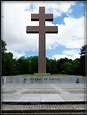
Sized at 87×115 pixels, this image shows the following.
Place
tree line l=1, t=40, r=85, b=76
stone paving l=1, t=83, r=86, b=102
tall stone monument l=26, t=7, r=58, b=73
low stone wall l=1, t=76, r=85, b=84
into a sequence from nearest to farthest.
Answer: stone paving l=1, t=83, r=86, b=102 → low stone wall l=1, t=76, r=85, b=84 → tall stone monument l=26, t=7, r=58, b=73 → tree line l=1, t=40, r=85, b=76

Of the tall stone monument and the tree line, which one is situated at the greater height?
the tall stone monument

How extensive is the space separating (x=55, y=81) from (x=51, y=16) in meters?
6.78

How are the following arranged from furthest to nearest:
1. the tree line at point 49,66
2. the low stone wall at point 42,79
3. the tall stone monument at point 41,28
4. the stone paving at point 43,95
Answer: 1. the tree line at point 49,66
2. the tall stone monument at point 41,28
3. the low stone wall at point 42,79
4. the stone paving at point 43,95

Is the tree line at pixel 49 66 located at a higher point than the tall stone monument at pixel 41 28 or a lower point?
lower

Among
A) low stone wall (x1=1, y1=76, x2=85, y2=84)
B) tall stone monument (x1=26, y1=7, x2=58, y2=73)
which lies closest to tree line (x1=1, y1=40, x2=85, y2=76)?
low stone wall (x1=1, y1=76, x2=85, y2=84)

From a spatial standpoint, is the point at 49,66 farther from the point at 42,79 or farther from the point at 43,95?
the point at 43,95

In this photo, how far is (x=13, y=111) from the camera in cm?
679

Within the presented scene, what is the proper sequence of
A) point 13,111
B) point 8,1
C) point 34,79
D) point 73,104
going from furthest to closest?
point 34,79 → point 73,104 → point 13,111 → point 8,1

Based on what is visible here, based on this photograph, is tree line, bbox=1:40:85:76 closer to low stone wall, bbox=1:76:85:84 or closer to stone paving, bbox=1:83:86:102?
low stone wall, bbox=1:76:85:84

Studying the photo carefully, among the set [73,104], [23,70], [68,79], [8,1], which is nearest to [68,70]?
[23,70]

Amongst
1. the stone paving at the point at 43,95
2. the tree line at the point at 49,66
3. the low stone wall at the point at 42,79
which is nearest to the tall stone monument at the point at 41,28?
the low stone wall at the point at 42,79

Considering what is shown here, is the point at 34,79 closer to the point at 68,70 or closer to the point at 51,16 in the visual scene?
the point at 51,16

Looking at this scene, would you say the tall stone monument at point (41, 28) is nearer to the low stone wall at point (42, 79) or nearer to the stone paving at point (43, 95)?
the low stone wall at point (42, 79)

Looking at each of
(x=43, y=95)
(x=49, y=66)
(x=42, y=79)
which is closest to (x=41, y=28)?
(x=42, y=79)
